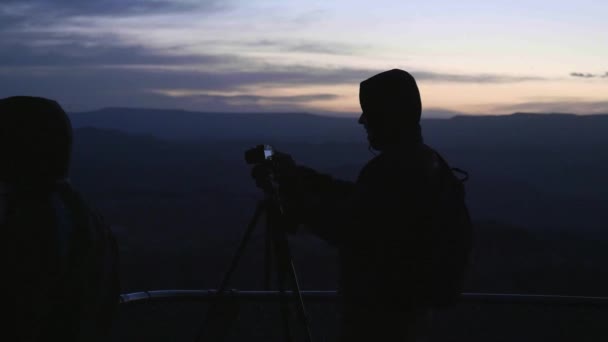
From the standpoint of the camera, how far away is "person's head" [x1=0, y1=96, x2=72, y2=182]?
173 cm

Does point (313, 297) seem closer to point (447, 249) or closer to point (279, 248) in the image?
point (279, 248)

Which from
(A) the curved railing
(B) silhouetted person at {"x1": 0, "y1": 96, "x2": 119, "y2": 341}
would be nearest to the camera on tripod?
(A) the curved railing

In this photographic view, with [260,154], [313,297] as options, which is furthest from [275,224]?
[313,297]

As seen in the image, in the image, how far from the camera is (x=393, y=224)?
2180mm

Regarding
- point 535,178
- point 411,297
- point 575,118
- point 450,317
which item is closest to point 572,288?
point 450,317

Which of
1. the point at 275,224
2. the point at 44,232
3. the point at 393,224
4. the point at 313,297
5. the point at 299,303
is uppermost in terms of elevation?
the point at 44,232

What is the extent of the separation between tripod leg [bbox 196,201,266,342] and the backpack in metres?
0.80

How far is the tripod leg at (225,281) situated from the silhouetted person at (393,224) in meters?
0.36

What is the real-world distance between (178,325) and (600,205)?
10316 cm

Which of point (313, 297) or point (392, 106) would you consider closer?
point (392, 106)

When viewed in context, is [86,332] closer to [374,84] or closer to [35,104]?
[35,104]

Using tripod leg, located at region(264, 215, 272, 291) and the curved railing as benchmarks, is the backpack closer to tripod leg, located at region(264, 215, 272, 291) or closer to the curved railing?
tripod leg, located at region(264, 215, 272, 291)

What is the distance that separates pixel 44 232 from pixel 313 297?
190 centimetres

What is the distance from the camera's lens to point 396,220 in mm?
2178
